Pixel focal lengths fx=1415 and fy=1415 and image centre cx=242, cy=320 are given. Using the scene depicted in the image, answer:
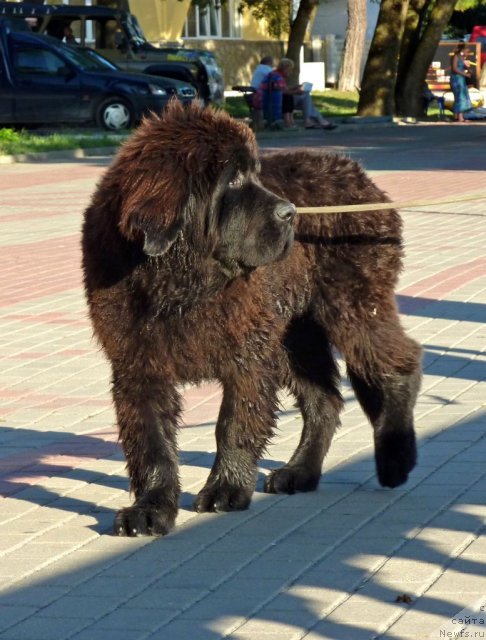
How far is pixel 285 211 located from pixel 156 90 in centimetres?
2576

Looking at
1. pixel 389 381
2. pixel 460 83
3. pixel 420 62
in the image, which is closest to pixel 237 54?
pixel 420 62

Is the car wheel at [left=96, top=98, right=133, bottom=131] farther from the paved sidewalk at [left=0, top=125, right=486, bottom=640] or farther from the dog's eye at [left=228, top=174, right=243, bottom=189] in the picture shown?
the dog's eye at [left=228, top=174, right=243, bottom=189]

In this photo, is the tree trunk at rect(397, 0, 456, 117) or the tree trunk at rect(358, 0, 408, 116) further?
the tree trunk at rect(397, 0, 456, 117)

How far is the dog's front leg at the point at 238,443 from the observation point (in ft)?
17.7

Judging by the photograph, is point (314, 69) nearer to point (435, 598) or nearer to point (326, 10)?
point (326, 10)

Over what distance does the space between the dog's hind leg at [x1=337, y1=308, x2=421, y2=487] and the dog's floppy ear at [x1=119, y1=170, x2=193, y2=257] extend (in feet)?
4.19

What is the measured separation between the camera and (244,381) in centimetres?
536

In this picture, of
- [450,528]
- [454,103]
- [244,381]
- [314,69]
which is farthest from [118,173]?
[314,69]

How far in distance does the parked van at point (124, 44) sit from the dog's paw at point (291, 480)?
29.1 meters

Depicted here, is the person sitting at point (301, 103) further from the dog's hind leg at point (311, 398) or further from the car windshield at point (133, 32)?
the dog's hind leg at point (311, 398)

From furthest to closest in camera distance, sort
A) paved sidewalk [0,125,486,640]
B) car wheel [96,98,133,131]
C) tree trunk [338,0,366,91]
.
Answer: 1. tree trunk [338,0,366,91]
2. car wheel [96,98,133,131]
3. paved sidewalk [0,125,486,640]

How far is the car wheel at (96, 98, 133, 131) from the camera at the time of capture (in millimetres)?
30875

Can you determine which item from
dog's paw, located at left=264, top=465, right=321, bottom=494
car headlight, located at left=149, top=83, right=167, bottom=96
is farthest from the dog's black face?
car headlight, located at left=149, top=83, right=167, bottom=96

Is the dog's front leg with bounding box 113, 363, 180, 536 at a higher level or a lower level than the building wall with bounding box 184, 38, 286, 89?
higher
